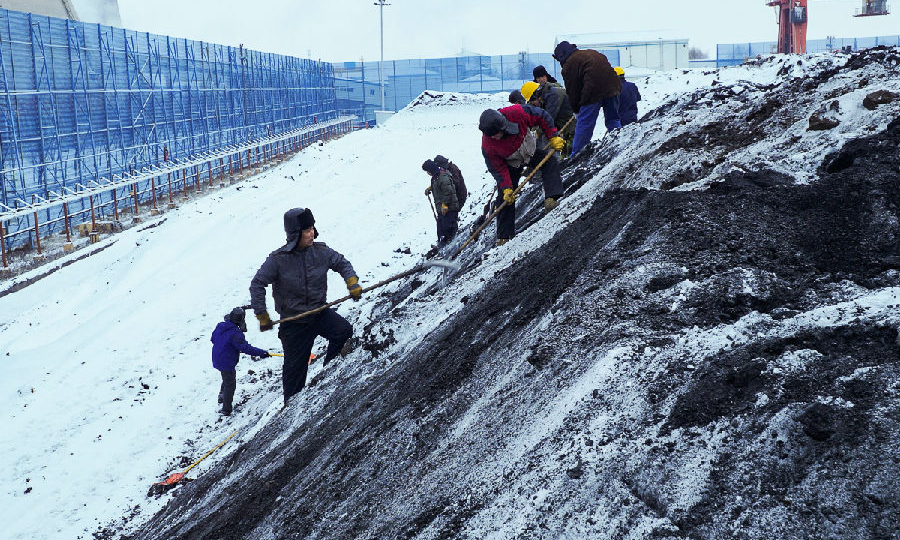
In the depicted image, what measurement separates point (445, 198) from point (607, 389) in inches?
297

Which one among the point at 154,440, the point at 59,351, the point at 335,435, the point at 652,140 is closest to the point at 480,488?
the point at 335,435

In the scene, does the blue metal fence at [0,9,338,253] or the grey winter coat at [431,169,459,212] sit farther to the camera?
the blue metal fence at [0,9,338,253]

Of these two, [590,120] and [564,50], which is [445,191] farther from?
[564,50]

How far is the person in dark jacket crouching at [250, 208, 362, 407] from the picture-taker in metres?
6.36

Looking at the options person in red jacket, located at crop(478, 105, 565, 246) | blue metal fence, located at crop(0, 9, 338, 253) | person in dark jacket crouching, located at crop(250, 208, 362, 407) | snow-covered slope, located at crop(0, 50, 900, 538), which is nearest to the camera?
snow-covered slope, located at crop(0, 50, 900, 538)

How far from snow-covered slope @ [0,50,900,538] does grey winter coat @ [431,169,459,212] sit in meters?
1.47

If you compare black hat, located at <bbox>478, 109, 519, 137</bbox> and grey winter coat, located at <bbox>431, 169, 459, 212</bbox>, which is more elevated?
black hat, located at <bbox>478, 109, 519, 137</bbox>

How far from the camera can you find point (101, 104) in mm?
23188

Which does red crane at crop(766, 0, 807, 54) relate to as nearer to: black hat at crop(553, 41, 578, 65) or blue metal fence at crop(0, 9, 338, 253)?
blue metal fence at crop(0, 9, 338, 253)

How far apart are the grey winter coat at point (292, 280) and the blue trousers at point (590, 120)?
4766 millimetres

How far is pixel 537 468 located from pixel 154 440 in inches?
245

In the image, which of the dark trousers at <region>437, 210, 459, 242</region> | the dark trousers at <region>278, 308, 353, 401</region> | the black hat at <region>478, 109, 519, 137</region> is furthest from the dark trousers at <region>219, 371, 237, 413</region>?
the black hat at <region>478, 109, 519, 137</region>

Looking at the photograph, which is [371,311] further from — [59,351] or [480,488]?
[480,488]

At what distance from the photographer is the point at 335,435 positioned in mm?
5125
